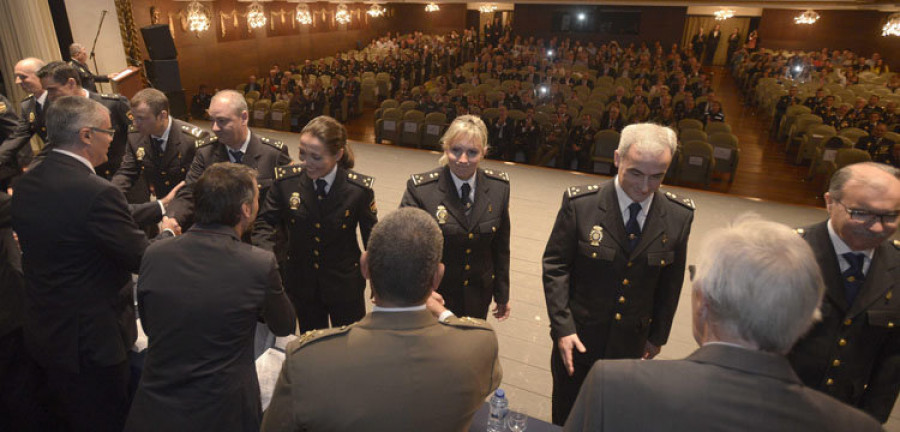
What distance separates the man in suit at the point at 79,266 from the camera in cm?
195

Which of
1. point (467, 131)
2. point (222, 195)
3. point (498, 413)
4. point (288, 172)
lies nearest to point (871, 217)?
point (498, 413)

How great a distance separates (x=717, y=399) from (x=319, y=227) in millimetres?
2062

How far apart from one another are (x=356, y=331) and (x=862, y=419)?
3.57 feet

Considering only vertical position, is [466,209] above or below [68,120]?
below

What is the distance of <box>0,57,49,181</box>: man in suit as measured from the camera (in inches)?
163

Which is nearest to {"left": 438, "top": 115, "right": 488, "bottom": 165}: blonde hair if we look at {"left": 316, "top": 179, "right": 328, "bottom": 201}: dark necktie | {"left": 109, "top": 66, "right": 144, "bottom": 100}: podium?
{"left": 316, "top": 179, "right": 328, "bottom": 201}: dark necktie

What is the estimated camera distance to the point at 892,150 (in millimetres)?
7008

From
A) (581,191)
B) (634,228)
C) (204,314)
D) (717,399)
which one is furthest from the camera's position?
(581,191)

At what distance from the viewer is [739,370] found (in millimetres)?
965

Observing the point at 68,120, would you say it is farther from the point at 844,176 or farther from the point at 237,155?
the point at 844,176

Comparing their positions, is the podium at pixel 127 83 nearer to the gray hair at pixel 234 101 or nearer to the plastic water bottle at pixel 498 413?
the gray hair at pixel 234 101

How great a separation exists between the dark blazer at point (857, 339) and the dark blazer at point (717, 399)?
1136 millimetres

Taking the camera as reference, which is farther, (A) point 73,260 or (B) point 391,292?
(A) point 73,260

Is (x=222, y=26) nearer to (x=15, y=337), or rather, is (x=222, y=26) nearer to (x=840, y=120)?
(x=15, y=337)
